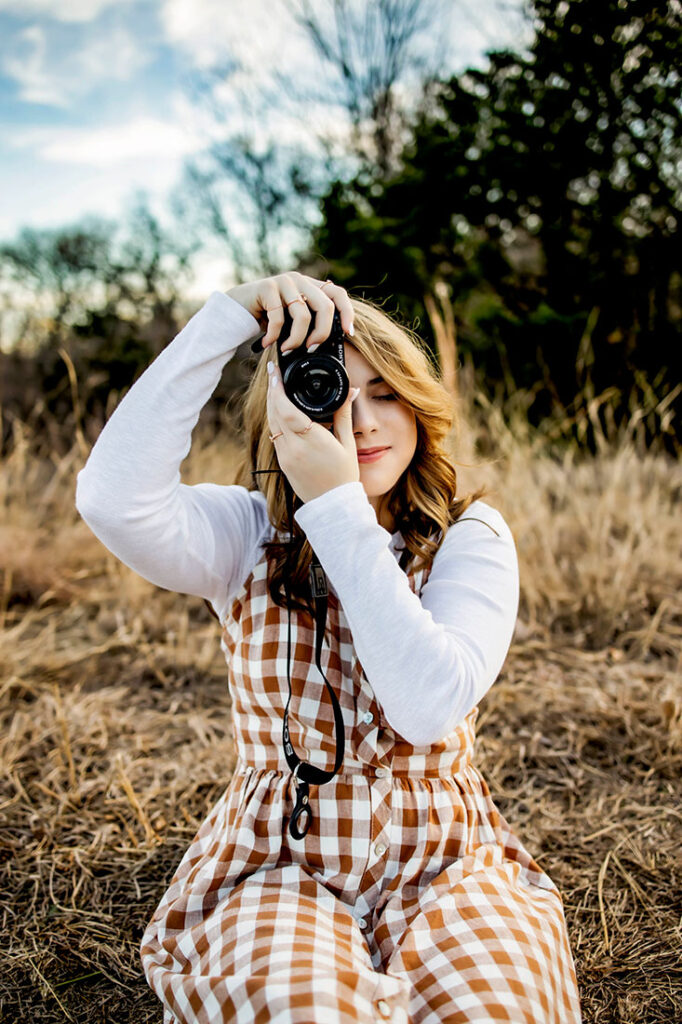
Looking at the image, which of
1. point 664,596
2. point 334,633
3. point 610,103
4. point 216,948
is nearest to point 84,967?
point 216,948

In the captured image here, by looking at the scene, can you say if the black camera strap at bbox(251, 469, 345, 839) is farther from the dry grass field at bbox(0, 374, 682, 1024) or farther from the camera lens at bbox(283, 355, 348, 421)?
the dry grass field at bbox(0, 374, 682, 1024)

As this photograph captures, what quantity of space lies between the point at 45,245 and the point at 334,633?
30.8 feet

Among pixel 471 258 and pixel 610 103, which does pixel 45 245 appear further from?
pixel 610 103

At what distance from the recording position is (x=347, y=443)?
3.66 feet

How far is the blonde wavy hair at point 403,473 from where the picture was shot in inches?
48.7

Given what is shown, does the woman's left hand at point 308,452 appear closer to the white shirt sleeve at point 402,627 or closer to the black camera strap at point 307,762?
the white shirt sleeve at point 402,627

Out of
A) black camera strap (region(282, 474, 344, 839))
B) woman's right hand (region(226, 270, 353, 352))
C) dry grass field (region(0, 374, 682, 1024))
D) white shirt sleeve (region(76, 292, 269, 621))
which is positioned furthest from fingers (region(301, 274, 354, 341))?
dry grass field (region(0, 374, 682, 1024))

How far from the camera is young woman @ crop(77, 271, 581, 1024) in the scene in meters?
0.95

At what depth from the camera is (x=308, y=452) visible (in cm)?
107

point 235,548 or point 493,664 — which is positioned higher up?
point 235,548

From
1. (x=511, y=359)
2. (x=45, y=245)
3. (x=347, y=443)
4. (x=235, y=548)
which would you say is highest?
(x=45, y=245)

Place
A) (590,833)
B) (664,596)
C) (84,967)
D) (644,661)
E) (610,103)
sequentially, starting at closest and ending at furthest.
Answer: (84,967) < (590,833) < (644,661) < (664,596) < (610,103)

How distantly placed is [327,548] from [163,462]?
11.2 inches

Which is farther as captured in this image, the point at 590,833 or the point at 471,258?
the point at 471,258
